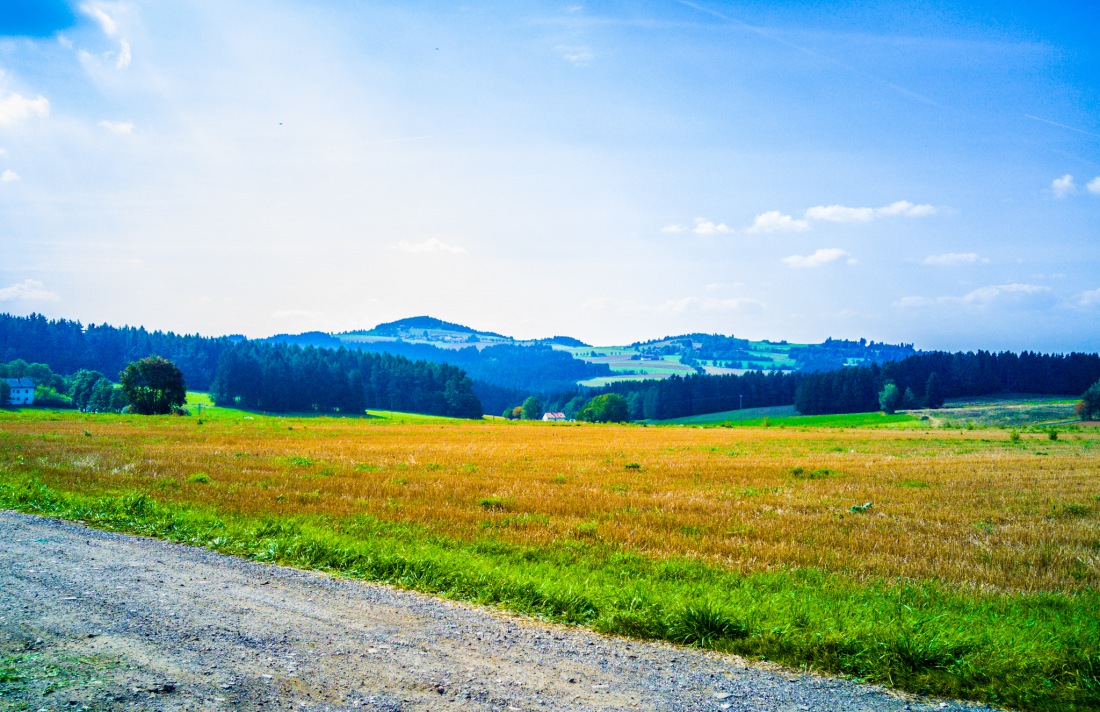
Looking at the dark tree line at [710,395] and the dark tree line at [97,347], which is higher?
the dark tree line at [97,347]

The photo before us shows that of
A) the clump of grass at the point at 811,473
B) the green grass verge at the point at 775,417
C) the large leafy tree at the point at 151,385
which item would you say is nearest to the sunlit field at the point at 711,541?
the clump of grass at the point at 811,473

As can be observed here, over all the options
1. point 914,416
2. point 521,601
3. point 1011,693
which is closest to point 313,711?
point 521,601

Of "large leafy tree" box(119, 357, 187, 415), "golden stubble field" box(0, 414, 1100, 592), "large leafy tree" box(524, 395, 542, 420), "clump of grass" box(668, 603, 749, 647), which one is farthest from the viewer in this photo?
"large leafy tree" box(524, 395, 542, 420)

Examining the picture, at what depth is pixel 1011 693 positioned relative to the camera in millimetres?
6168

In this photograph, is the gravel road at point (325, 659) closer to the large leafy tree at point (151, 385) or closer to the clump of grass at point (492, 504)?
the clump of grass at point (492, 504)

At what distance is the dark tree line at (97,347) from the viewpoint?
15150 cm

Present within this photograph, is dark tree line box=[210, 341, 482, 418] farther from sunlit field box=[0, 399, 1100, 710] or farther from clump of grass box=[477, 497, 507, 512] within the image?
clump of grass box=[477, 497, 507, 512]

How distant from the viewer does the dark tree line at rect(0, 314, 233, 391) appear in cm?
15150

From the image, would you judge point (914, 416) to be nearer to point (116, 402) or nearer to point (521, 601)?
point (521, 601)

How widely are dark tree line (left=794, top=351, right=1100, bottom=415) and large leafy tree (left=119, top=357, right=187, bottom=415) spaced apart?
404ft

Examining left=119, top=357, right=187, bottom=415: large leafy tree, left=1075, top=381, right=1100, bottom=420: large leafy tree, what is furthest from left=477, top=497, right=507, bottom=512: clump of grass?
left=1075, top=381, right=1100, bottom=420: large leafy tree

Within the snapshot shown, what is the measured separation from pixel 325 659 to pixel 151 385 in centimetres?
9731

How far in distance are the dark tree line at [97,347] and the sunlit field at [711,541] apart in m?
152

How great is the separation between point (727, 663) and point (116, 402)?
424 ft
